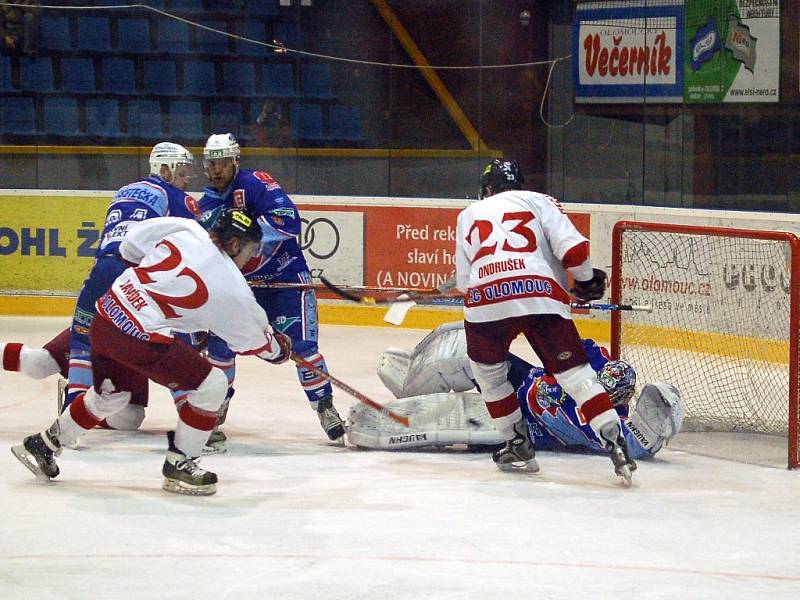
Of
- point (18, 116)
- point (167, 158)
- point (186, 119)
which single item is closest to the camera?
point (167, 158)

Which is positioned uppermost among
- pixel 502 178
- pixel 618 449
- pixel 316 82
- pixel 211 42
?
pixel 211 42

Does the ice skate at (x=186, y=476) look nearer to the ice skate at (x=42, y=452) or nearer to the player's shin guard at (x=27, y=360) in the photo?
the ice skate at (x=42, y=452)

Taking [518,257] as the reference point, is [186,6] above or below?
above

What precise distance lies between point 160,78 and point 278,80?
789mm

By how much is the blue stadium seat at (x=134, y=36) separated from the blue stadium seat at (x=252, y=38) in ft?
2.00

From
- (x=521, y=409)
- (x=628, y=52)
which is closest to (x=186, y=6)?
(x=628, y=52)

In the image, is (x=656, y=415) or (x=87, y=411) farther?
(x=656, y=415)

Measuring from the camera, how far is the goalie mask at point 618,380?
14.6 ft

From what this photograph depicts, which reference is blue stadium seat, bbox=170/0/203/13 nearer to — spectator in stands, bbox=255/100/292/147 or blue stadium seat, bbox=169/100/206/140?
blue stadium seat, bbox=169/100/206/140

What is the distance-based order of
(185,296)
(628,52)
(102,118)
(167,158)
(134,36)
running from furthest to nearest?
(134,36), (102,118), (628,52), (167,158), (185,296)

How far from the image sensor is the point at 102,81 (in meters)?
9.15

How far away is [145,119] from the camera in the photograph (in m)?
8.91

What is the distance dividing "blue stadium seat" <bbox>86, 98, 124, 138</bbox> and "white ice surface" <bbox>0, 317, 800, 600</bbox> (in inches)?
164

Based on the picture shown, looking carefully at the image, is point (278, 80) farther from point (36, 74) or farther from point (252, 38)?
point (36, 74)
